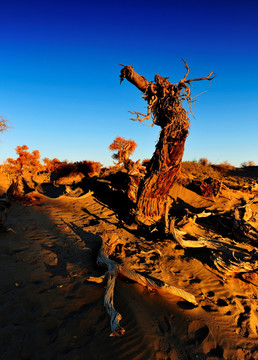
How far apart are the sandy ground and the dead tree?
2256 mm

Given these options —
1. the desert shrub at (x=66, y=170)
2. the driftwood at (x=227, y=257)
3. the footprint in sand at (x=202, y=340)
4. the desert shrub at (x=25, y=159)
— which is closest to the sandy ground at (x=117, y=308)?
the footprint in sand at (x=202, y=340)

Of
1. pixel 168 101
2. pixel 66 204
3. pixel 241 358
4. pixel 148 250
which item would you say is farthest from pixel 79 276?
pixel 66 204

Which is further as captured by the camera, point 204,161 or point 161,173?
point 204,161

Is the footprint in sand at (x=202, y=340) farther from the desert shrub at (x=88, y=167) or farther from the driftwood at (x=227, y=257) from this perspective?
the desert shrub at (x=88, y=167)

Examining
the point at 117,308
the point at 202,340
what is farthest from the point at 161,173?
the point at 202,340

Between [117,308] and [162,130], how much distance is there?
18.2 feet

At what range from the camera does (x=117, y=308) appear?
3527 mm

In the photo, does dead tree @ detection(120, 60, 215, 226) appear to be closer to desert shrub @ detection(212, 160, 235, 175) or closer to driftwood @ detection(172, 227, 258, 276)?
driftwood @ detection(172, 227, 258, 276)

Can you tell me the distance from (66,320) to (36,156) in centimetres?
2908

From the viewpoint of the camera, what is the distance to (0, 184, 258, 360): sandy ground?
2.79 m

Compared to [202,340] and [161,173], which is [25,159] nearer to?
[161,173]

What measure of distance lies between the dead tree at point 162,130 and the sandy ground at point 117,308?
88.8 inches

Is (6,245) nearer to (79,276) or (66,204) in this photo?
(79,276)

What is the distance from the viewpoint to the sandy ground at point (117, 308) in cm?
279
